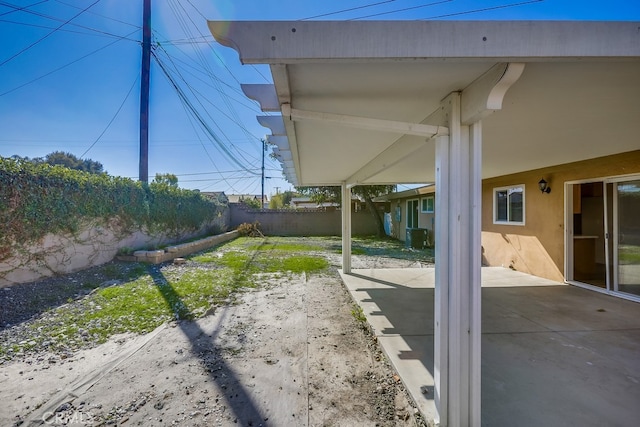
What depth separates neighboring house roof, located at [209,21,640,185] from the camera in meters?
1.39

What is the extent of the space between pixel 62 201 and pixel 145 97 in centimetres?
443

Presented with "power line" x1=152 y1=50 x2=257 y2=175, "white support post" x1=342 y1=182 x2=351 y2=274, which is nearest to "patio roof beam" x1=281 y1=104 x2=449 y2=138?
"white support post" x1=342 y1=182 x2=351 y2=274

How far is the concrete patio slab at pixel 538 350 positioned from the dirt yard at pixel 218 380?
1.14ft

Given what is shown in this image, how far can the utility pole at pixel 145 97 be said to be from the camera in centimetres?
868

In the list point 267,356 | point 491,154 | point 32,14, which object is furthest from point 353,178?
point 32,14

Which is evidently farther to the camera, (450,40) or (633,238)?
(633,238)

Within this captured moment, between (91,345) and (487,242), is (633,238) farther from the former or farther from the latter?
(91,345)

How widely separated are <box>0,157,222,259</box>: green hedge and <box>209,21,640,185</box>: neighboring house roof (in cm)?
523

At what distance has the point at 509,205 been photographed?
711 cm

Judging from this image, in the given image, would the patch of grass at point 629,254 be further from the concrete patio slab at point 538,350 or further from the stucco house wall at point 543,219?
the stucco house wall at point 543,219

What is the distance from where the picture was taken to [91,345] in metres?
3.19

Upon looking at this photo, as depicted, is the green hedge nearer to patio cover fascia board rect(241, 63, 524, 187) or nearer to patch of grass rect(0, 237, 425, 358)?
patch of grass rect(0, 237, 425, 358)

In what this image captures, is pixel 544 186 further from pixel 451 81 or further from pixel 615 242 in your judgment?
pixel 451 81

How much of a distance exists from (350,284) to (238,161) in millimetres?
15564
